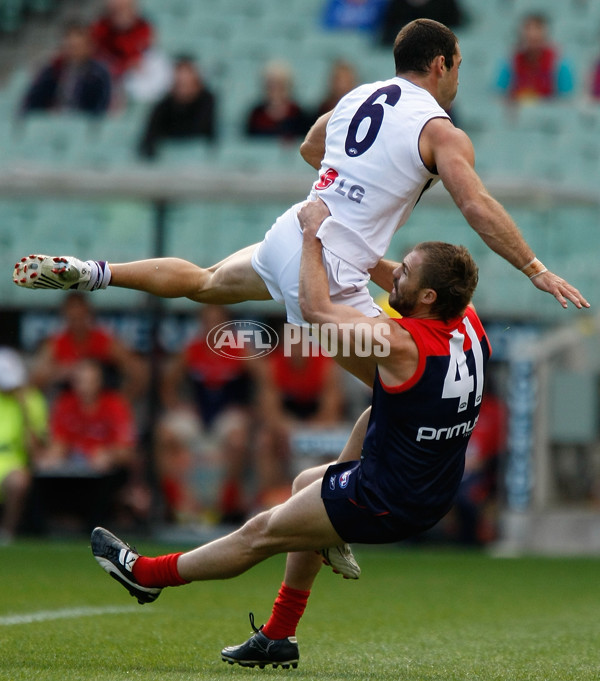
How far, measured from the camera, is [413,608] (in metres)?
7.13

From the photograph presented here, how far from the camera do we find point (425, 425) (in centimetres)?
461

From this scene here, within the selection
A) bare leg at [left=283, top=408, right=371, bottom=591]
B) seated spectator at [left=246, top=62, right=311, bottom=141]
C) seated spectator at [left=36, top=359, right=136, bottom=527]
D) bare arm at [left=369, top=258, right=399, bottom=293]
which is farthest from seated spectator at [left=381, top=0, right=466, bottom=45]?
bare leg at [left=283, top=408, right=371, bottom=591]

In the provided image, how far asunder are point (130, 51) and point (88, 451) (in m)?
6.17

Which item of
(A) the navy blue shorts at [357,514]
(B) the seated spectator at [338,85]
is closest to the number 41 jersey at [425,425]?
(A) the navy blue shorts at [357,514]

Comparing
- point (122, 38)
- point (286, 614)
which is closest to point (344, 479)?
point (286, 614)

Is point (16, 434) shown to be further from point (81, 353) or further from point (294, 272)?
point (294, 272)

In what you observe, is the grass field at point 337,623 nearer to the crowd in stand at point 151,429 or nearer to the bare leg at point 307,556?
the bare leg at point 307,556

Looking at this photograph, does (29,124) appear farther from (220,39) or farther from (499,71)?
(499,71)

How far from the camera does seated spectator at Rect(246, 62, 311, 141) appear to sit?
1307 centimetres

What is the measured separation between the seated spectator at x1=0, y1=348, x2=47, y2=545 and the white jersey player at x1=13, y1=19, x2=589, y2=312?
6223mm

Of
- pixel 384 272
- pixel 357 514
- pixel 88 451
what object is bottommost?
pixel 88 451

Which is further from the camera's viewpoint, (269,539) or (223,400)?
(223,400)

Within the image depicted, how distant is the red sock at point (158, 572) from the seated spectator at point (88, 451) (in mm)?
6070

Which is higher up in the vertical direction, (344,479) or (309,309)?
(309,309)
